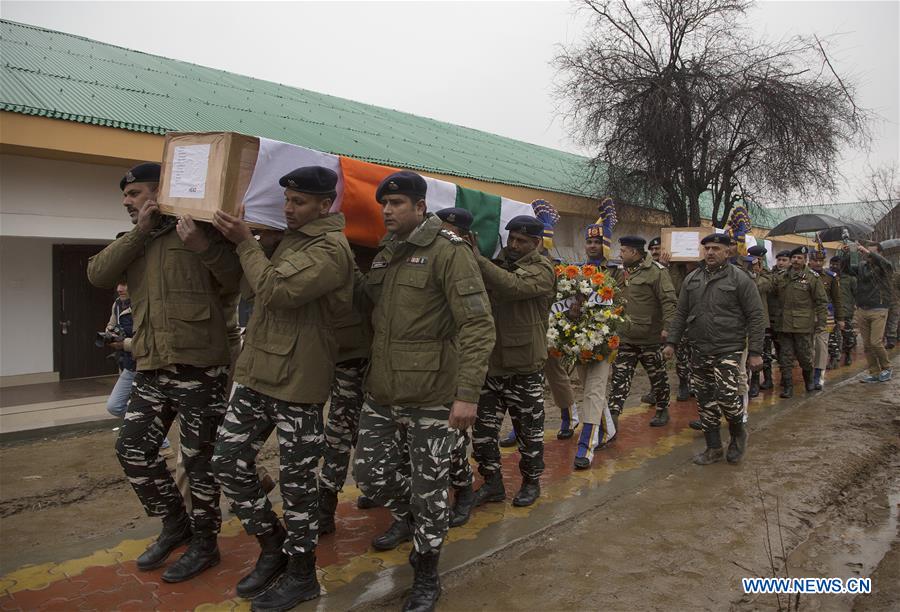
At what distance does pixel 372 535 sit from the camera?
153 inches

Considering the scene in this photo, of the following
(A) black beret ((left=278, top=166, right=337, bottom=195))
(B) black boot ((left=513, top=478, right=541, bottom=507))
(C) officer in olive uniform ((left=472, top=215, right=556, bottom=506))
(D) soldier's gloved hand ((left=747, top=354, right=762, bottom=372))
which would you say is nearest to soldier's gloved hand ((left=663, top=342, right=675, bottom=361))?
(D) soldier's gloved hand ((left=747, top=354, right=762, bottom=372))

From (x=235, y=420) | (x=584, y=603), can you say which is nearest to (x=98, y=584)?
(x=235, y=420)

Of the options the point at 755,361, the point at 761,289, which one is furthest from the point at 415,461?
the point at 761,289

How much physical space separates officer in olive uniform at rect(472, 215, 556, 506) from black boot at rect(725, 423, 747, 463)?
219 centimetres

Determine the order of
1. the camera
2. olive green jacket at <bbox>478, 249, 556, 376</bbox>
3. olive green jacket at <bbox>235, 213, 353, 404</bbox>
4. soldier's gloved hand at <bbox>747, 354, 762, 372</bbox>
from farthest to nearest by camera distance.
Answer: the camera < soldier's gloved hand at <bbox>747, 354, 762, 372</bbox> < olive green jacket at <bbox>478, 249, 556, 376</bbox> < olive green jacket at <bbox>235, 213, 353, 404</bbox>

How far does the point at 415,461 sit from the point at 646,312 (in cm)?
436

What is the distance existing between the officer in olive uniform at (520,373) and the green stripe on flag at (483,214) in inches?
10.8

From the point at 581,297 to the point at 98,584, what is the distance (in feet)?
13.7

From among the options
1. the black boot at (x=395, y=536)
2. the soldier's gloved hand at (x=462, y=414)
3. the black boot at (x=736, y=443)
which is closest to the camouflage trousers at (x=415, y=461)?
the soldier's gloved hand at (x=462, y=414)

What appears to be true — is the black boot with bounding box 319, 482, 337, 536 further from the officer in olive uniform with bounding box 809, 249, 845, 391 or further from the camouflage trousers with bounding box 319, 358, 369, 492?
the officer in olive uniform with bounding box 809, 249, 845, 391

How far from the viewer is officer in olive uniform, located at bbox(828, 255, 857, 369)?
10.8 metres

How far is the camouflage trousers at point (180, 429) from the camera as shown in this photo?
324 centimetres

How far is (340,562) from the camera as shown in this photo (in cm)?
350

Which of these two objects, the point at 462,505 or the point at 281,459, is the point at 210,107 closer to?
the point at 462,505
